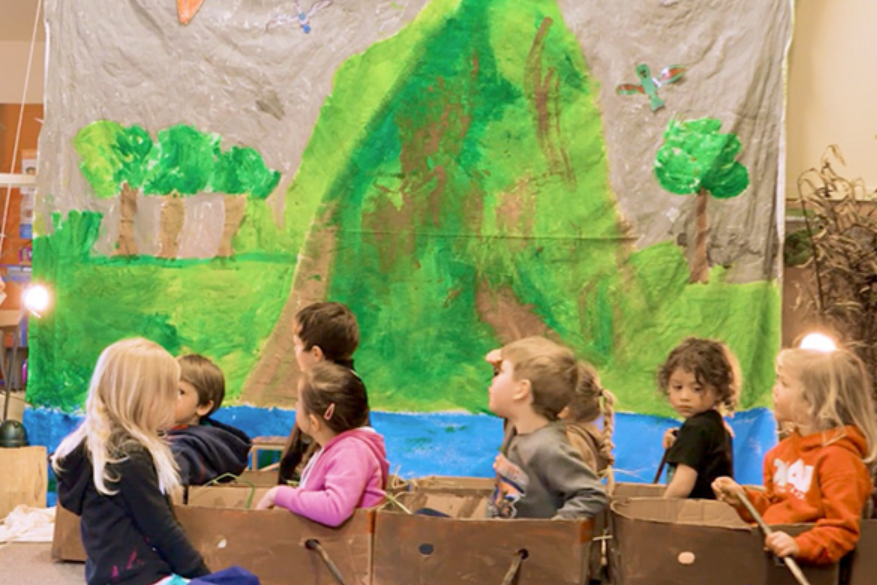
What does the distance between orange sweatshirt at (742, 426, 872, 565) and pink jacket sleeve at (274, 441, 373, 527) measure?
40.9 inches

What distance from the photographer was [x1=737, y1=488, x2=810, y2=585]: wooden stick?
281cm

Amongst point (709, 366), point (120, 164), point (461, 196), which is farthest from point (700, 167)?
point (120, 164)

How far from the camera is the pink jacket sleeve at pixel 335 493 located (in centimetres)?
308

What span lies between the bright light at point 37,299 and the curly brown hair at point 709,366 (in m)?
2.70

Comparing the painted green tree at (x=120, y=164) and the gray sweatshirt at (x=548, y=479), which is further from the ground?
the painted green tree at (x=120, y=164)

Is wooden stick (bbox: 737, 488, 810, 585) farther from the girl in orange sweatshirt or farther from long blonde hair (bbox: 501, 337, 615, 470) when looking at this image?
long blonde hair (bbox: 501, 337, 615, 470)

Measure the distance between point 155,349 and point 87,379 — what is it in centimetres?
239

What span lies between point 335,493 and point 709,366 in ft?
3.87

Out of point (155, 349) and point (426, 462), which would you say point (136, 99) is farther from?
point (155, 349)

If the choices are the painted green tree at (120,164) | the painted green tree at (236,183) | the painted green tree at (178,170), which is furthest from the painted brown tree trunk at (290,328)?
the painted green tree at (120,164)

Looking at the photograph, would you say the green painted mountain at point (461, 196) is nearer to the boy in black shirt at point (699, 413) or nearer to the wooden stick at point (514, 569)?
the boy in black shirt at point (699, 413)

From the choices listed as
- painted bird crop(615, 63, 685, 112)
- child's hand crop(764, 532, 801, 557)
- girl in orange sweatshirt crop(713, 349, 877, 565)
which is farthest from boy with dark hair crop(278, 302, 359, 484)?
painted bird crop(615, 63, 685, 112)

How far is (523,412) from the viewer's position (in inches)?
121

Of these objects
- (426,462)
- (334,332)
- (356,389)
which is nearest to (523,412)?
(356,389)
